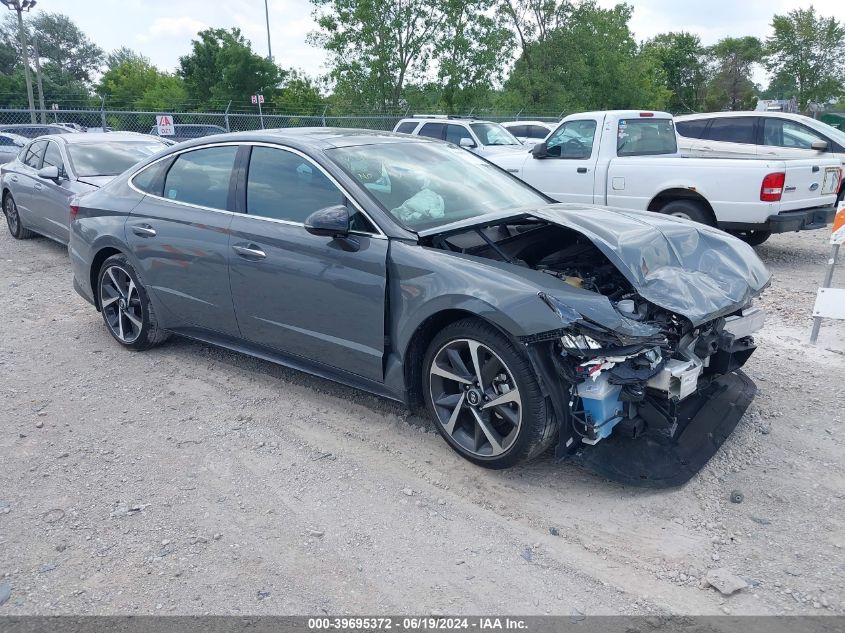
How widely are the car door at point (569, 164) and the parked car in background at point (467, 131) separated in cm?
427

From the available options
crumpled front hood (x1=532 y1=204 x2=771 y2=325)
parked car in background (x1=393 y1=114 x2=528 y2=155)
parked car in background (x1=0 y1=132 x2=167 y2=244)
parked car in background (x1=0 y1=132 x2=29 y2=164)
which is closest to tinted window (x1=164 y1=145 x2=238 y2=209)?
crumpled front hood (x1=532 y1=204 x2=771 y2=325)

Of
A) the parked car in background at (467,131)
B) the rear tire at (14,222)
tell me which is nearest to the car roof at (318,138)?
the rear tire at (14,222)

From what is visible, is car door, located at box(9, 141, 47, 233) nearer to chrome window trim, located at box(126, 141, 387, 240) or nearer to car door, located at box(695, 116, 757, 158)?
chrome window trim, located at box(126, 141, 387, 240)

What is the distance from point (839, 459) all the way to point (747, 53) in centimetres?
7585

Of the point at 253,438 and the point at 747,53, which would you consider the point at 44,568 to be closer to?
the point at 253,438

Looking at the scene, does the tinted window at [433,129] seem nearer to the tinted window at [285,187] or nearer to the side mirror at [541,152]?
the side mirror at [541,152]

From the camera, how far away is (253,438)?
13.6 feet

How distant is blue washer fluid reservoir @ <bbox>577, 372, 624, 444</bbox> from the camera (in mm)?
3287

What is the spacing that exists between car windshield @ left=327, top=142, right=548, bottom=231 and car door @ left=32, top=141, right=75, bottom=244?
5.46 meters

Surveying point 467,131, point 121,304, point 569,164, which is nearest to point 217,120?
point 467,131

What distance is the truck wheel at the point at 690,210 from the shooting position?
8438mm

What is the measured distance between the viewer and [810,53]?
4728cm

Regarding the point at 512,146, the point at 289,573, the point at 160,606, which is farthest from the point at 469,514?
the point at 512,146

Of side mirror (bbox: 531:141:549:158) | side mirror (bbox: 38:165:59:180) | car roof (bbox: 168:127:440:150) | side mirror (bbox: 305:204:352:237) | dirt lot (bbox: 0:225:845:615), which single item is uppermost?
car roof (bbox: 168:127:440:150)
